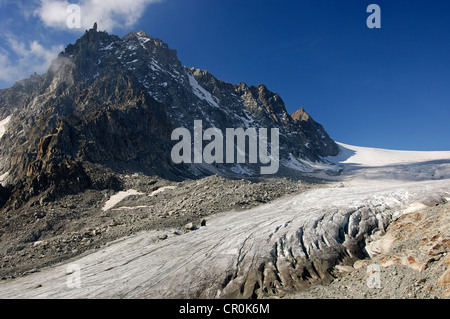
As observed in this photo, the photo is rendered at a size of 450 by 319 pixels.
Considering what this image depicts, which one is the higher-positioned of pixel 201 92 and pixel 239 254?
pixel 201 92

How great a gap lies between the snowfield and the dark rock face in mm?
29460

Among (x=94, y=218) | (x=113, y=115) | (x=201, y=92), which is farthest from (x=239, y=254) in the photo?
(x=201, y=92)

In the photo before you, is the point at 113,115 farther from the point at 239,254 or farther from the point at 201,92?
the point at 201,92

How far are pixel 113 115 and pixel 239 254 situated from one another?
197 feet

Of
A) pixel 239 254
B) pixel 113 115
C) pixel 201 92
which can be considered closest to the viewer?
pixel 239 254

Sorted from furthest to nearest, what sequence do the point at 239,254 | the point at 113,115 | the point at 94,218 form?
the point at 113,115 → the point at 94,218 → the point at 239,254

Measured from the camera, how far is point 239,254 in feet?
39.9

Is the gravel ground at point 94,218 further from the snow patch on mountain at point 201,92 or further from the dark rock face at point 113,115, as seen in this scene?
the snow patch on mountain at point 201,92

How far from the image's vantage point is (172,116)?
103 meters

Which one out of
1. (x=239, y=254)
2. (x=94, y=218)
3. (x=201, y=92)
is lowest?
(x=94, y=218)

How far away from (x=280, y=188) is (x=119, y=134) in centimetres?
4664

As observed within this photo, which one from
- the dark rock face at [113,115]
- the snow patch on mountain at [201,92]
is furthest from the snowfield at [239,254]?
the snow patch on mountain at [201,92]
